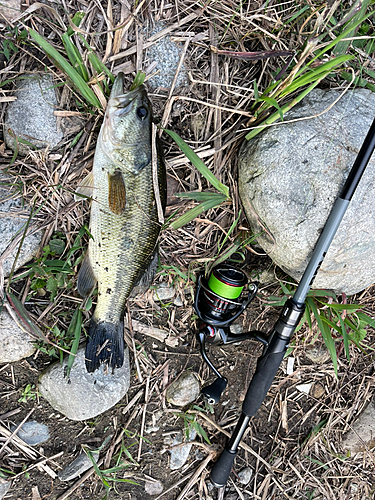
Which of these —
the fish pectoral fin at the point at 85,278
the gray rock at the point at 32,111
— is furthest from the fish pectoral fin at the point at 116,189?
the gray rock at the point at 32,111

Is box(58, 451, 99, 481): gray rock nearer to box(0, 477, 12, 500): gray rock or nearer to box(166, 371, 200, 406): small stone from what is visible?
box(0, 477, 12, 500): gray rock

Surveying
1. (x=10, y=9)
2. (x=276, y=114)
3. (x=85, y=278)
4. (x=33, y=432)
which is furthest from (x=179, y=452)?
(x=10, y=9)

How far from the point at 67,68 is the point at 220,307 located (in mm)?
1722

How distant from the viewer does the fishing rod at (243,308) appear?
2094mm

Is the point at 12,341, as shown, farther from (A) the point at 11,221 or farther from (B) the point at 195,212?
(B) the point at 195,212

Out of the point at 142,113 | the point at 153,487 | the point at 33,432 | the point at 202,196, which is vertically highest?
the point at 142,113

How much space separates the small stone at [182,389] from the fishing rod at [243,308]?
103 mm

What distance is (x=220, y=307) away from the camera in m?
2.46

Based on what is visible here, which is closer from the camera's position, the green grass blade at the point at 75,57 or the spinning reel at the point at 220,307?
the green grass blade at the point at 75,57

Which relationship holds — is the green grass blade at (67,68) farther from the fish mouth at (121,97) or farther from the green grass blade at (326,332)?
the green grass blade at (326,332)

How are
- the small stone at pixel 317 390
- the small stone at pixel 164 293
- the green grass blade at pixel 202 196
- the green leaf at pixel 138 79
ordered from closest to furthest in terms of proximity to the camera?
the green leaf at pixel 138 79
the green grass blade at pixel 202 196
the small stone at pixel 164 293
the small stone at pixel 317 390

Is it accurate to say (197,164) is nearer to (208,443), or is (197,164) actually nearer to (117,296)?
(117,296)

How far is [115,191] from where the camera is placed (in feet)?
6.73

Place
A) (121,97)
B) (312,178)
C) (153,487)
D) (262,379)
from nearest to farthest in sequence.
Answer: (121,97)
(312,178)
(262,379)
(153,487)
